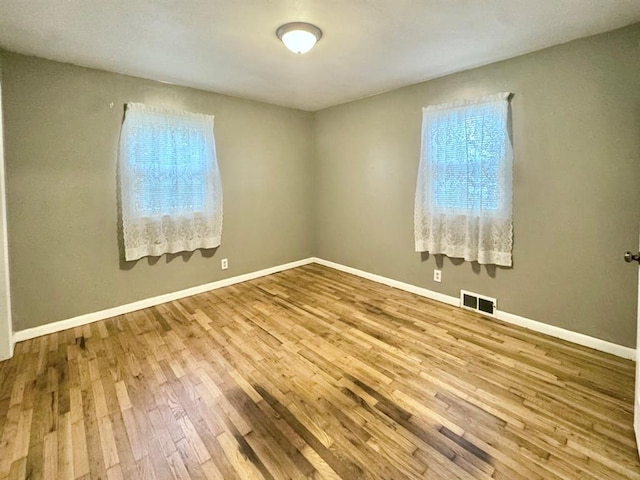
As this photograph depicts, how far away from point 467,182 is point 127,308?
3.64 m

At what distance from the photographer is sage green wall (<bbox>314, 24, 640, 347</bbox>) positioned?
225 centimetres

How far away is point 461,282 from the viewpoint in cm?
325

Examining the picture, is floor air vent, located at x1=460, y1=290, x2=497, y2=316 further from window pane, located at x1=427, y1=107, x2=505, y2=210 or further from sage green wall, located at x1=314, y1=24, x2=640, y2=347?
window pane, located at x1=427, y1=107, x2=505, y2=210

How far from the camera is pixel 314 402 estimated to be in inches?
74.3

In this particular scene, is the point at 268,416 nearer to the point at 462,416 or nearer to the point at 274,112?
the point at 462,416

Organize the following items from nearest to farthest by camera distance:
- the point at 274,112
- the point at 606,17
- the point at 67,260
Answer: the point at 606,17
the point at 67,260
the point at 274,112

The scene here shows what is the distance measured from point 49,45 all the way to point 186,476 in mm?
3103

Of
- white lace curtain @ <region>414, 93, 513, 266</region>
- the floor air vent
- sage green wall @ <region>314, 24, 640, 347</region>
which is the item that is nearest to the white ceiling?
sage green wall @ <region>314, 24, 640, 347</region>

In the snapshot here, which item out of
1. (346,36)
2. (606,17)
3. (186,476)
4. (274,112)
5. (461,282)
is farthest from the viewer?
(274,112)

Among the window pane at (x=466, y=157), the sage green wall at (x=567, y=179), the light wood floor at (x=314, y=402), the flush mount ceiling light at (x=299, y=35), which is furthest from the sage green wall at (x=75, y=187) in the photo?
the sage green wall at (x=567, y=179)

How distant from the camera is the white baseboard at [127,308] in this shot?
8.99ft

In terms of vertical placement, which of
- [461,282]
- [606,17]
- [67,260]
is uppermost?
[606,17]

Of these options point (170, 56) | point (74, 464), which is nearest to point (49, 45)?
point (170, 56)

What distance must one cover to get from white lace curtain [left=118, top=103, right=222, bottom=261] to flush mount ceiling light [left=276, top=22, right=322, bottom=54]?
5.60 ft
